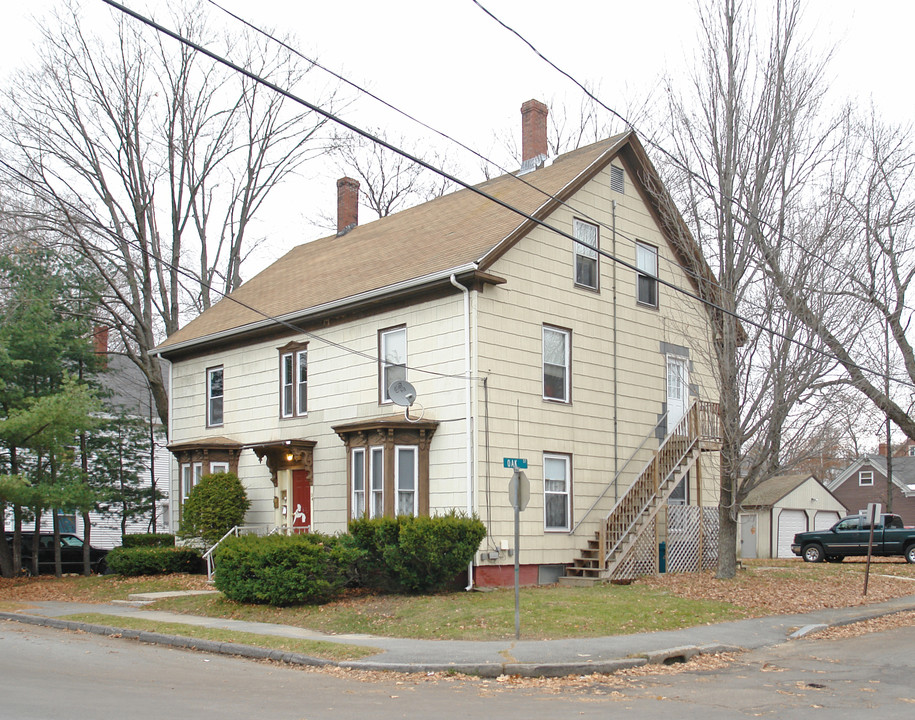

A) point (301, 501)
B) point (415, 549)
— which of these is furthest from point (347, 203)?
point (415, 549)

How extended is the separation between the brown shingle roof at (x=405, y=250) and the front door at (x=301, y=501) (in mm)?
3922

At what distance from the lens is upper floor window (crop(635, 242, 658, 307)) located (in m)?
23.1

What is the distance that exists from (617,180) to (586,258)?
7.75ft

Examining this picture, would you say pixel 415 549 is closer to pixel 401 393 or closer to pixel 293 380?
pixel 401 393

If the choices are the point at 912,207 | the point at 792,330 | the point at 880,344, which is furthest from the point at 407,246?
the point at 912,207

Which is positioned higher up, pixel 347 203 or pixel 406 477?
pixel 347 203

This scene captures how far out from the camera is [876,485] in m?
56.1

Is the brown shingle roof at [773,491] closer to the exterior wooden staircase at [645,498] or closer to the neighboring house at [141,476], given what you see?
the exterior wooden staircase at [645,498]

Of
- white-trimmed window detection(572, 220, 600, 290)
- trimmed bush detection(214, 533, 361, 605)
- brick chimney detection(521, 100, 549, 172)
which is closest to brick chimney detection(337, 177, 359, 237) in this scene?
brick chimney detection(521, 100, 549, 172)

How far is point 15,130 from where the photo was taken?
98.0 feet

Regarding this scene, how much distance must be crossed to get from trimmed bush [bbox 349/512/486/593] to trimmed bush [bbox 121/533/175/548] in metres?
10.2

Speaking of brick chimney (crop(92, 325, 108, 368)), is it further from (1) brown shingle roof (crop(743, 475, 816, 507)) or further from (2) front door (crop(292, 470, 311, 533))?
(1) brown shingle roof (crop(743, 475, 816, 507))

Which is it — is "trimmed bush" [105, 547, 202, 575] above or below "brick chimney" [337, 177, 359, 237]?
below

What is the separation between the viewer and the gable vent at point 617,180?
22391 millimetres
